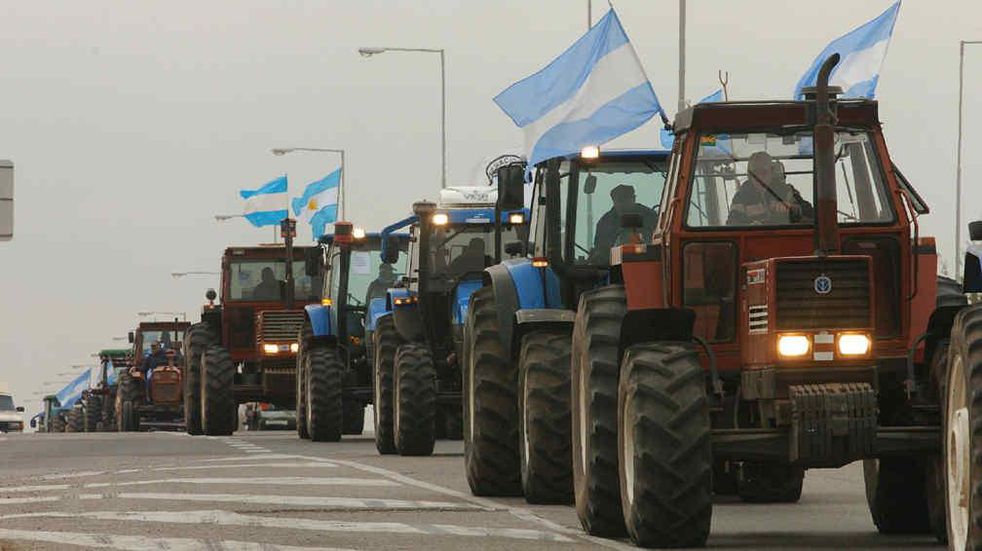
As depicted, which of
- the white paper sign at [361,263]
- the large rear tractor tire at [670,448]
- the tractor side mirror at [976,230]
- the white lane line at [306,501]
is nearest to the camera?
the large rear tractor tire at [670,448]

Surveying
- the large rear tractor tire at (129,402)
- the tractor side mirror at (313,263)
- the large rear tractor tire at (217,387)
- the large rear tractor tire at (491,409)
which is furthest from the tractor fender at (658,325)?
the large rear tractor tire at (129,402)

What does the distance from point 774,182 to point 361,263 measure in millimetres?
21584

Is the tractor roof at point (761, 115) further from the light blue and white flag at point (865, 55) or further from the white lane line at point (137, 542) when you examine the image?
the light blue and white flag at point (865, 55)

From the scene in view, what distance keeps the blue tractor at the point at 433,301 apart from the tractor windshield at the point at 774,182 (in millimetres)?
13650

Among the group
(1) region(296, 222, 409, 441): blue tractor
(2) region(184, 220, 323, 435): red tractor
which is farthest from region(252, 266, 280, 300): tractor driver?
(1) region(296, 222, 409, 441): blue tractor

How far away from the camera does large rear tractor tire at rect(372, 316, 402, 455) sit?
94.6 feet

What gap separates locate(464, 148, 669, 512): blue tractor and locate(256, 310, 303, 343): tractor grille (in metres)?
20.9

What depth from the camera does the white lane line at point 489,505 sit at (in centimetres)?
1411

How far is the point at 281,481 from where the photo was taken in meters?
21.4

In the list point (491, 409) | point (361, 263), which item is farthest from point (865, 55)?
point (491, 409)

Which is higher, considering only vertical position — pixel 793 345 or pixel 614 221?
pixel 614 221

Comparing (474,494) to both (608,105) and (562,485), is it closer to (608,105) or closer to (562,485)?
(562,485)

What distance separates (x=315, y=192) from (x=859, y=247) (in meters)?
51.5

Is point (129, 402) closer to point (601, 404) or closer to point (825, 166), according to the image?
point (601, 404)
